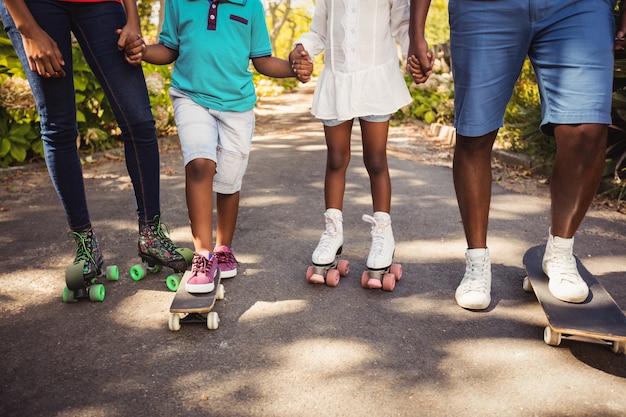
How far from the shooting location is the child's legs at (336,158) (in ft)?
10.4

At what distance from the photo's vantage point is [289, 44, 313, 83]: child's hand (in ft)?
9.70

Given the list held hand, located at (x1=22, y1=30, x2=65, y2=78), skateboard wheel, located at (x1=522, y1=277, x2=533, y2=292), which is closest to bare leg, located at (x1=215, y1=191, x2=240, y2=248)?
held hand, located at (x1=22, y1=30, x2=65, y2=78)

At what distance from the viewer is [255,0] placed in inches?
124

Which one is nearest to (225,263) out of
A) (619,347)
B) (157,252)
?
(157,252)

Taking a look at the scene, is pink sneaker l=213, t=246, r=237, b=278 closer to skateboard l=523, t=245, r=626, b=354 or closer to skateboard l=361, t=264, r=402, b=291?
skateboard l=361, t=264, r=402, b=291

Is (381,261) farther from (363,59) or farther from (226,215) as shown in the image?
(363,59)

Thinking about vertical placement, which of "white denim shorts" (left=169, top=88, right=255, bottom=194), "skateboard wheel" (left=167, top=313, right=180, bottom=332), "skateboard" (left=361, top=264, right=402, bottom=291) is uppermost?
"white denim shorts" (left=169, top=88, right=255, bottom=194)

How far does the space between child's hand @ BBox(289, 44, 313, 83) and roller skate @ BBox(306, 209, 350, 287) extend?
750 millimetres

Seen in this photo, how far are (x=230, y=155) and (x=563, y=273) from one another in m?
1.74

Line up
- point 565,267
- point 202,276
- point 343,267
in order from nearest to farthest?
point 565,267 < point 202,276 < point 343,267

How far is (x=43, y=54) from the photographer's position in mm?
2643

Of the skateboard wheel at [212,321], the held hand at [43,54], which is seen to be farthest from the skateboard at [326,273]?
the held hand at [43,54]

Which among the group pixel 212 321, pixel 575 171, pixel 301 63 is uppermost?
pixel 301 63

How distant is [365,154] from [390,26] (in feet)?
2.26
